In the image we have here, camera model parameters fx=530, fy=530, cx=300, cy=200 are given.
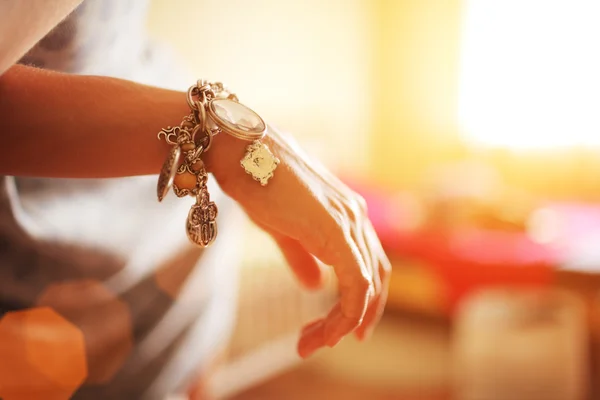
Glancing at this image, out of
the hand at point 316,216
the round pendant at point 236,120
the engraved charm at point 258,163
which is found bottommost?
the hand at point 316,216

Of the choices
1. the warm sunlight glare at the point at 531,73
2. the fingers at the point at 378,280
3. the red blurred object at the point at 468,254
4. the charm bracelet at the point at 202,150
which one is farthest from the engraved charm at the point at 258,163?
the warm sunlight glare at the point at 531,73

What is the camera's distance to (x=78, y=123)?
0.42 m

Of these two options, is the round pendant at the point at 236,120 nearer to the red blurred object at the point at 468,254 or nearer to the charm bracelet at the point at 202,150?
the charm bracelet at the point at 202,150

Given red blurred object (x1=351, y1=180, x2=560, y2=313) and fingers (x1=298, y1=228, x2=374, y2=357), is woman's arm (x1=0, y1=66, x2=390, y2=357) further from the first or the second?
red blurred object (x1=351, y1=180, x2=560, y2=313)

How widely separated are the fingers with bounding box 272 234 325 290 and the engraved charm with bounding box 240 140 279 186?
118 mm

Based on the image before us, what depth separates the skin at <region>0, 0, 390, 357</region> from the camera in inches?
16.4

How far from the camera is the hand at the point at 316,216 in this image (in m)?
0.42

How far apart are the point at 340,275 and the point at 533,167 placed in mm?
3113

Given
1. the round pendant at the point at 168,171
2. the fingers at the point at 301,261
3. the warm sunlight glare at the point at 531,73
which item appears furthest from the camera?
the warm sunlight glare at the point at 531,73

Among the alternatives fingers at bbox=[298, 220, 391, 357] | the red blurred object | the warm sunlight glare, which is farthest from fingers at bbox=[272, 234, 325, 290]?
the warm sunlight glare

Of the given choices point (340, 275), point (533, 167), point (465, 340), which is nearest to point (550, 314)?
point (465, 340)

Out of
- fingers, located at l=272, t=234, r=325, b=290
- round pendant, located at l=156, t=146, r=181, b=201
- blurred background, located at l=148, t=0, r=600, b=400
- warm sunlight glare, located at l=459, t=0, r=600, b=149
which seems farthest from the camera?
warm sunlight glare, located at l=459, t=0, r=600, b=149

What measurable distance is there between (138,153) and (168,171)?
5 centimetres

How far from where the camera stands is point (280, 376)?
2.12 meters
